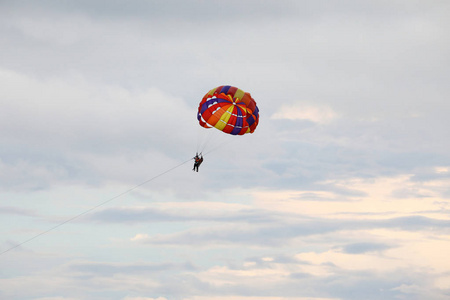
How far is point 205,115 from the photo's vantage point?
204 feet

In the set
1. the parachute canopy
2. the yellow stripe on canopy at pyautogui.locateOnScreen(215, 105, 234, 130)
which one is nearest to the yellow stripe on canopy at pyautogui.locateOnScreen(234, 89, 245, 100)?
the parachute canopy

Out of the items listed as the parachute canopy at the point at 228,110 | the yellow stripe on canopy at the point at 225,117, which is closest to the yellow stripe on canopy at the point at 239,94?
the parachute canopy at the point at 228,110

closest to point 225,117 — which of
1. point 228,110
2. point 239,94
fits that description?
point 228,110

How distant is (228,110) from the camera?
6150cm

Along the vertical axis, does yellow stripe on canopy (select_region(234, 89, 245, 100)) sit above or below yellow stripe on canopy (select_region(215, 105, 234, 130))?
above

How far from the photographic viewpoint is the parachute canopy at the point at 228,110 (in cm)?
6147

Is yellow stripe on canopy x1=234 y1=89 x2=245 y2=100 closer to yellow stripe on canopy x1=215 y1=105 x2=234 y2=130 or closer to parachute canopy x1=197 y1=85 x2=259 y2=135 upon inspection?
parachute canopy x1=197 y1=85 x2=259 y2=135

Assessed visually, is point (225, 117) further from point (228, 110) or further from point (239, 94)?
point (239, 94)

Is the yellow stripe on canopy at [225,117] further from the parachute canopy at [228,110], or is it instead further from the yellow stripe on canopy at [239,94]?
the yellow stripe on canopy at [239,94]

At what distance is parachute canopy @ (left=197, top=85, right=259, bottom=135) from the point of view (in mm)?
61469

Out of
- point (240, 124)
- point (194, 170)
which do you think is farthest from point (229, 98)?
point (194, 170)

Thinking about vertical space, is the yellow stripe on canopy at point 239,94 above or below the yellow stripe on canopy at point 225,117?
above

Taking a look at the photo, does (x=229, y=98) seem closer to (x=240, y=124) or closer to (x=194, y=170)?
(x=240, y=124)

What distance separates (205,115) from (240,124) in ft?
14.5
